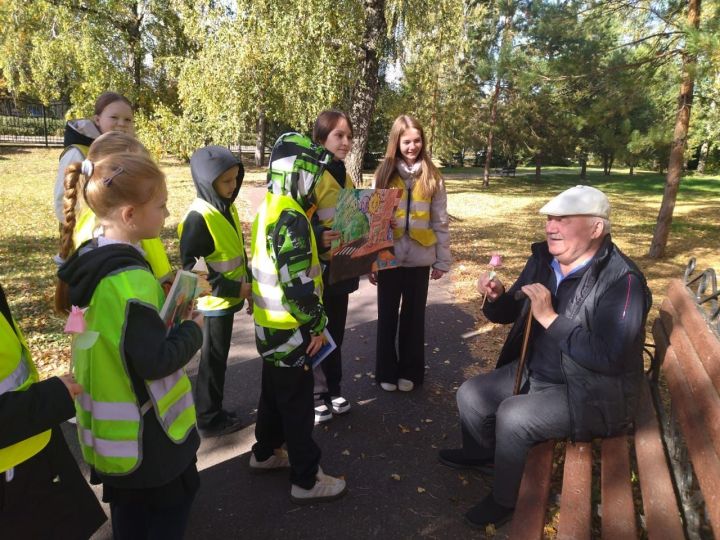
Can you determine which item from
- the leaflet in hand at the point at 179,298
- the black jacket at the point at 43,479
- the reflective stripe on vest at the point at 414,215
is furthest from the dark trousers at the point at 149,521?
the reflective stripe on vest at the point at 414,215

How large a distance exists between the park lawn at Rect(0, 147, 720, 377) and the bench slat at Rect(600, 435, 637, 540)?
2.02 m

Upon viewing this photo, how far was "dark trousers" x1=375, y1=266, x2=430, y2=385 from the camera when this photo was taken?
150 inches

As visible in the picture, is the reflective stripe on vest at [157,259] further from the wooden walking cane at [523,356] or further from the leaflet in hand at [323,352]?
the wooden walking cane at [523,356]

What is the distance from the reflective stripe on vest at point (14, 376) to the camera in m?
1.43

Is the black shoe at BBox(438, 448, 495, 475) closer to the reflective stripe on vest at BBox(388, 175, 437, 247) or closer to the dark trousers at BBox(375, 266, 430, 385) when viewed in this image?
the dark trousers at BBox(375, 266, 430, 385)

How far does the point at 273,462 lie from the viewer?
2.90 m

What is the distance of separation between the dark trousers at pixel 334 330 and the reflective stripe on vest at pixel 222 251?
593mm

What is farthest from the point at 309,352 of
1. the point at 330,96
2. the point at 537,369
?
the point at 330,96

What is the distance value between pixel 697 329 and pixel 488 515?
4.62ft

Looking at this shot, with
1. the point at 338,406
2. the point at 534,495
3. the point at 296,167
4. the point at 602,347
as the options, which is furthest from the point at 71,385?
the point at 338,406

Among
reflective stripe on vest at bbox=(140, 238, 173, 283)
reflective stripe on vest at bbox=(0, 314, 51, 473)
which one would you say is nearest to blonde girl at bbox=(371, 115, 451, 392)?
reflective stripe on vest at bbox=(140, 238, 173, 283)

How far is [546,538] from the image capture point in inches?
95.7

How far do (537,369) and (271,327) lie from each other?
57.7 inches

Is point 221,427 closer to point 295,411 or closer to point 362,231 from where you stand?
point 295,411
